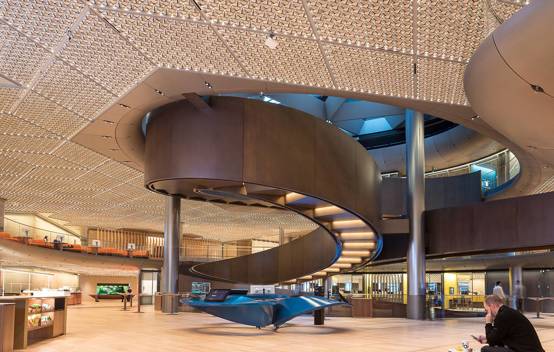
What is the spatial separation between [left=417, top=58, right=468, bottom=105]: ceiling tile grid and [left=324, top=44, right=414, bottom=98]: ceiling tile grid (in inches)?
7.5

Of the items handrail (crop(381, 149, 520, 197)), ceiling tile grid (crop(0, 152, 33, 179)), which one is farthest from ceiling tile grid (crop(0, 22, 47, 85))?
handrail (crop(381, 149, 520, 197))

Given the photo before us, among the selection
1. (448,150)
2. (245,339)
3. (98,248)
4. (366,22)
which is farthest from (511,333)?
(98,248)

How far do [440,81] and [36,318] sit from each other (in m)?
7.94

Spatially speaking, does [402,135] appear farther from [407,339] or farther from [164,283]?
[407,339]

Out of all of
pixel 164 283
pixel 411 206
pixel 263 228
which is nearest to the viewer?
pixel 411 206

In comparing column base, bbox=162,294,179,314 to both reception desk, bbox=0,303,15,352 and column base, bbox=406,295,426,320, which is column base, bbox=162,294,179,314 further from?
reception desk, bbox=0,303,15,352

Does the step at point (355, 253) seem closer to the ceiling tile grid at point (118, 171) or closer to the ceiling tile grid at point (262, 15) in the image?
the ceiling tile grid at point (118, 171)

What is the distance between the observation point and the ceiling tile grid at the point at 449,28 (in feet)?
24.4

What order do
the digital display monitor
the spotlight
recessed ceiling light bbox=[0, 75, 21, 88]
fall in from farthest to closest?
the digital display monitor < recessed ceiling light bbox=[0, 75, 21, 88] < the spotlight

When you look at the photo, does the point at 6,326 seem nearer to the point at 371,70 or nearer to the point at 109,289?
the point at 371,70

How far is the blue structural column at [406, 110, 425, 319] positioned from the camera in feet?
63.3

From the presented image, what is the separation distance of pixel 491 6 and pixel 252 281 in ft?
63.8

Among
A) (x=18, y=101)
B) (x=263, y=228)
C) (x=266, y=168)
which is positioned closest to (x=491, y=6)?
(x=266, y=168)

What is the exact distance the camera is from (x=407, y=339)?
11148 millimetres
